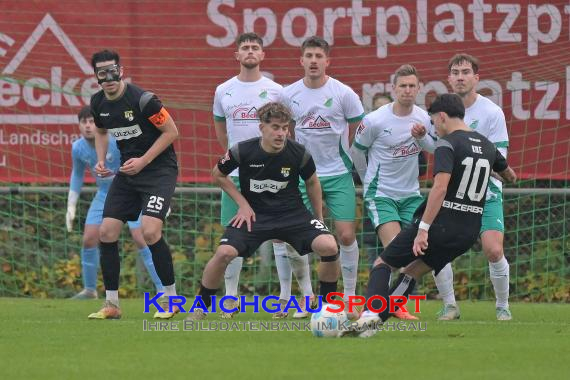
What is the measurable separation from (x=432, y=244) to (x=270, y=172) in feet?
5.11

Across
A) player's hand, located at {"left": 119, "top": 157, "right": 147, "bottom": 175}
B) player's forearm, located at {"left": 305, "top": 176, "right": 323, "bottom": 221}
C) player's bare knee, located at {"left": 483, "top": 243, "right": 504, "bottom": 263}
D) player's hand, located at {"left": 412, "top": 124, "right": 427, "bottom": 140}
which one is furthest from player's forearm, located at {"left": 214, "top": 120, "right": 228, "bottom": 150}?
player's bare knee, located at {"left": 483, "top": 243, "right": 504, "bottom": 263}

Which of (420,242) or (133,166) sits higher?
(133,166)

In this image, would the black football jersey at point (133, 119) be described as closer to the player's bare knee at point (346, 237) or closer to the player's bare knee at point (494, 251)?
the player's bare knee at point (346, 237)

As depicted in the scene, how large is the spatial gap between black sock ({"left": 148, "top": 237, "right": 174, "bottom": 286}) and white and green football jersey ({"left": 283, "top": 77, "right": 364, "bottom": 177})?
149 centimetres

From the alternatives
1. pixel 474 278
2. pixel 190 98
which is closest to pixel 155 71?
pixel 190 98

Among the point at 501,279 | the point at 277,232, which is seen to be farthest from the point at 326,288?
the point at 501,279

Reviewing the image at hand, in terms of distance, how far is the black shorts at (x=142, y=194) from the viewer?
9.77m

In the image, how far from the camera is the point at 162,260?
9914 millimetres

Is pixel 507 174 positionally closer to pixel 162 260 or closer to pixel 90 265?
pixel 162 260

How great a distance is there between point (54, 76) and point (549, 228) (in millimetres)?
5778

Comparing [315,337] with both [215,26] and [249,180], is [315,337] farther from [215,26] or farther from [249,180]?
[215,26]

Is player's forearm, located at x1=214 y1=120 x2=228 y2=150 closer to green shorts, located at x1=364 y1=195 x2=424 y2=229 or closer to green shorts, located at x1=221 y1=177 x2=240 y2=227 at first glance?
green shorts, located at x1=221 y1=177 x2=240 y2=227

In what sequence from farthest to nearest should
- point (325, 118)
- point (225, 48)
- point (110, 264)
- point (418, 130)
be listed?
point (225, 48), point (325, 118), point (110, 264), point (418, 130)

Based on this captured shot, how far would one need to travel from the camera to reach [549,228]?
14.4 meters
